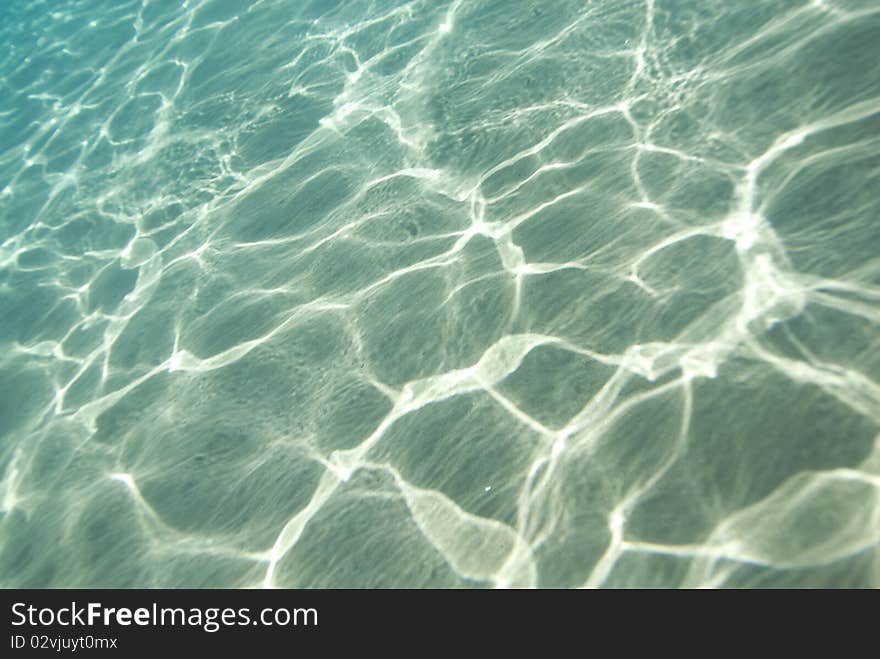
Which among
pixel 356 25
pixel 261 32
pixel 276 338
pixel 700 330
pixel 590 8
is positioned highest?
pixel 261 32

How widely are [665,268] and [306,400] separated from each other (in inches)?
92.6

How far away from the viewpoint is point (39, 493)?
416 centimetres

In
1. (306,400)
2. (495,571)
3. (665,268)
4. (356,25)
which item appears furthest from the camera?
(356,25)

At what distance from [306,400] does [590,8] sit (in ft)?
13.6

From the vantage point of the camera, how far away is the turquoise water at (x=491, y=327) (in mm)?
2613

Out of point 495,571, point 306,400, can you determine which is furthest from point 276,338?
point 495,571

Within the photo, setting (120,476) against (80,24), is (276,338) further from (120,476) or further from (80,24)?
(80,24)

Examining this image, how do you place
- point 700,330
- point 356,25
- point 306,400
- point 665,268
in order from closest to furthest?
point 700,330, point 665,268, point 306,400, point 356,25

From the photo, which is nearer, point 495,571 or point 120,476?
point 495,571

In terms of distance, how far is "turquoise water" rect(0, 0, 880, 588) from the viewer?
261cm

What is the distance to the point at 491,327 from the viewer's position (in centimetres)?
353

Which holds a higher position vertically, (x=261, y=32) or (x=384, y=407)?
(x=261, y=32)
